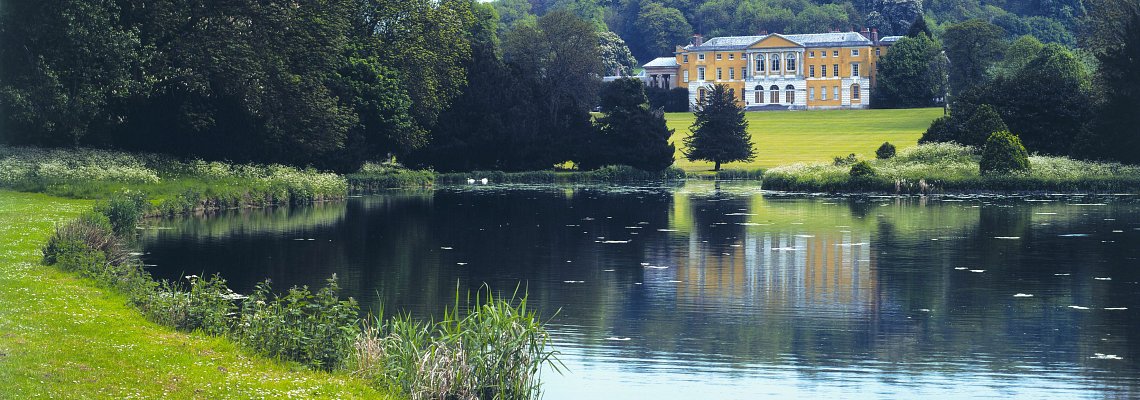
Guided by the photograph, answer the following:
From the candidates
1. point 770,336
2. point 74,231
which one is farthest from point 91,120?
point 770,336

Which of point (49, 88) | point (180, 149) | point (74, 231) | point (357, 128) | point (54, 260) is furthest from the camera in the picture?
point (357, 128)

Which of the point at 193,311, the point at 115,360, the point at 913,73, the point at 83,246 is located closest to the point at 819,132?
the point at 913,73

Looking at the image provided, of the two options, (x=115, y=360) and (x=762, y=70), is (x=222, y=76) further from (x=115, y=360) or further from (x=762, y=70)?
(x=762, y=70)

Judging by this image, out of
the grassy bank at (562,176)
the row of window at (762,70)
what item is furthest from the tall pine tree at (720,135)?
the row of window at (762,70)

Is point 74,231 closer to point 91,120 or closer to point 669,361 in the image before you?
point 669,361

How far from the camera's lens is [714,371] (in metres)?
15.8

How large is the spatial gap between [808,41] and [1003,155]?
111 metres

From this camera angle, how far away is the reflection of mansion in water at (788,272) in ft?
73.1

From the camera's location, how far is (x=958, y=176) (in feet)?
183

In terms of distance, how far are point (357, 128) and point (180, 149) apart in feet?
39.0

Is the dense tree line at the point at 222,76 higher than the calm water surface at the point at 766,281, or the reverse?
the dense tree line at the point at 222,76

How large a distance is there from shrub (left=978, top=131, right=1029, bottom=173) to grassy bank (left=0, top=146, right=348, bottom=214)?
26668 millimetres

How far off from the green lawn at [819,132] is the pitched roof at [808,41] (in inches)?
789

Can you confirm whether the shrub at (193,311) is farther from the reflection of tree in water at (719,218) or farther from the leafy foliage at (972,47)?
the leafy foliage at (972,47)
